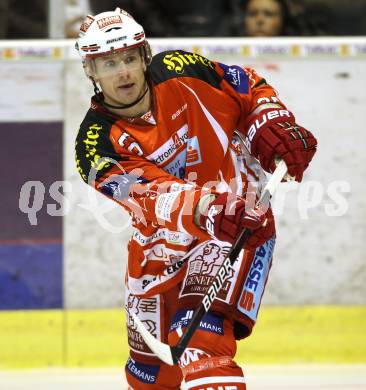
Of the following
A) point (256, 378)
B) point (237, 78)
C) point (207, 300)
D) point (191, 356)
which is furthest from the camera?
point (256, 378)

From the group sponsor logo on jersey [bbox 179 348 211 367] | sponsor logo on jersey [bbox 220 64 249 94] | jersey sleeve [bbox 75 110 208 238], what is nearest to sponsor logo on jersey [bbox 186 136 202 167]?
jersey sleeve [bbox 75 110 208 238]

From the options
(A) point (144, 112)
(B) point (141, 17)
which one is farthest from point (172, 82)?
(B) point (141, 17)

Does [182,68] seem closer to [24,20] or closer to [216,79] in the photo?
[216,79]

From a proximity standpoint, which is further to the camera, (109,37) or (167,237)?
(167,237)

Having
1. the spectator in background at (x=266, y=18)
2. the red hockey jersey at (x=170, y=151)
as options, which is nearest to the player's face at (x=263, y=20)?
the spectator in background at (x=266, y=18)

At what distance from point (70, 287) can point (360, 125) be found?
5.31ft

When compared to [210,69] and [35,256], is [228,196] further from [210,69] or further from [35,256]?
[35,256]

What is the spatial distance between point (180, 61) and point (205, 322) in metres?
0.92

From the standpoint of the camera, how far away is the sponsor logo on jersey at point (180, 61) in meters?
3.88

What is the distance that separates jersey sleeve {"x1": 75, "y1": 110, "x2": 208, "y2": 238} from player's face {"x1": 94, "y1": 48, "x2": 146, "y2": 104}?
113 mm

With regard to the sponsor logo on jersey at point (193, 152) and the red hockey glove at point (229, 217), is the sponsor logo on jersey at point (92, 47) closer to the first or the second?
the sponsor logo on jersey at point (193, 152)

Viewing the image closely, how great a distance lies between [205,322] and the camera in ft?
12.0

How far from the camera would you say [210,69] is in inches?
154
